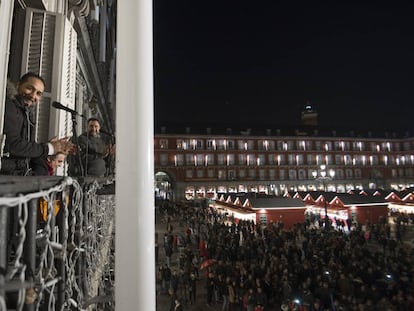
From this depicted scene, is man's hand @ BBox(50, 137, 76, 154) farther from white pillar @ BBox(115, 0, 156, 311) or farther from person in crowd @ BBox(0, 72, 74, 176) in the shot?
white pillar @ BBox(115, 0, 156, 311)

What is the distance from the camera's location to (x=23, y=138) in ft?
7.48

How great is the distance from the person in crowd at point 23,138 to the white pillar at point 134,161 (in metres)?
1.07

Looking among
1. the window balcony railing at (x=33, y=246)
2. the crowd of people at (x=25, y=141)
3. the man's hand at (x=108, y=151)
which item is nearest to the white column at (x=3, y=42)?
the crowd of people at (x=25, y=141)

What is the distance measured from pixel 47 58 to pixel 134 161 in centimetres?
374

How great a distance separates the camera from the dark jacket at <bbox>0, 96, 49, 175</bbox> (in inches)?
81.6

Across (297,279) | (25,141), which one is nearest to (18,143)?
(25,141)

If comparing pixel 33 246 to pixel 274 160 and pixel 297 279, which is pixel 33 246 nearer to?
pixel 297 279

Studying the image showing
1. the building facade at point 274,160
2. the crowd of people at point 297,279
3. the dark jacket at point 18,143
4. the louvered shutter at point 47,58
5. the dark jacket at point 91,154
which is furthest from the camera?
the building facade at point 274,160

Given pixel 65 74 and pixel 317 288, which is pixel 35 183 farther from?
pixel 317 288

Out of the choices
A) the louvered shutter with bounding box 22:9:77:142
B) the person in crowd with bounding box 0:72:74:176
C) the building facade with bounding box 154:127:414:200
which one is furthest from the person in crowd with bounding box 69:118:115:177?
the building facade with bounding box 154:127:414:200

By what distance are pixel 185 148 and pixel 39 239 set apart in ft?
187

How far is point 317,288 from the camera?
10.7 m

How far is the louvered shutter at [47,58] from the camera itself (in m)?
4.19

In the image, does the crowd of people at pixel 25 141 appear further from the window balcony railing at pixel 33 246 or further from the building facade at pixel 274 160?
the building facade at pixel 274 160
